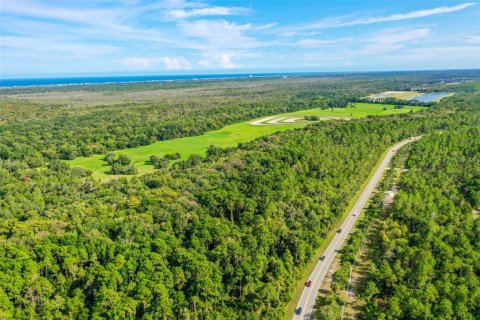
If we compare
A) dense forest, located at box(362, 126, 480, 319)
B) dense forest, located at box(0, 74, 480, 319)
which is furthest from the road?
dense forest, located at box(362, 126, 480, 319)

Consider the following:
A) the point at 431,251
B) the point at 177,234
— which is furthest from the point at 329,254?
the point at 177,234

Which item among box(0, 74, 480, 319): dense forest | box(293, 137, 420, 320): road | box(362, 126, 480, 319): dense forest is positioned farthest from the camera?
box(293, 137, 420, 320): road

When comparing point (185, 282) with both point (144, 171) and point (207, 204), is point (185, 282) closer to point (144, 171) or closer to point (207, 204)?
point (207, 204)

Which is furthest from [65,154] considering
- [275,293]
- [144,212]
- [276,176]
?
[275,293]

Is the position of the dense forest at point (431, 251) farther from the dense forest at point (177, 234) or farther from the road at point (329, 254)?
the road at point (329, 254)

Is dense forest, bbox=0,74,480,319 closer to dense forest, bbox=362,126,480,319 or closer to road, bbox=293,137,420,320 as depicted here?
dense forest, bbox=362,126,480,319

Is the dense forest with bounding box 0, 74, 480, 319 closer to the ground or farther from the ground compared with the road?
farther from the ground

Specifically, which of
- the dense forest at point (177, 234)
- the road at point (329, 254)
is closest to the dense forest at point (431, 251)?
the dense forest at point (177, 234)

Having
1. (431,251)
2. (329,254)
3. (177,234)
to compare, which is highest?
(177,234)

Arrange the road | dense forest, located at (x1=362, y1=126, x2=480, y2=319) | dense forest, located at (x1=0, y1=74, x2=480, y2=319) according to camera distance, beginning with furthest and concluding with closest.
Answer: the road, dense forest, located at (x1=362, y1=126, x2=480, y2=319), dense forest, located at (x1=0, y1=74, x2=480, y2=319)

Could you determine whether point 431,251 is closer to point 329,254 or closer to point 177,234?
point 329,254
